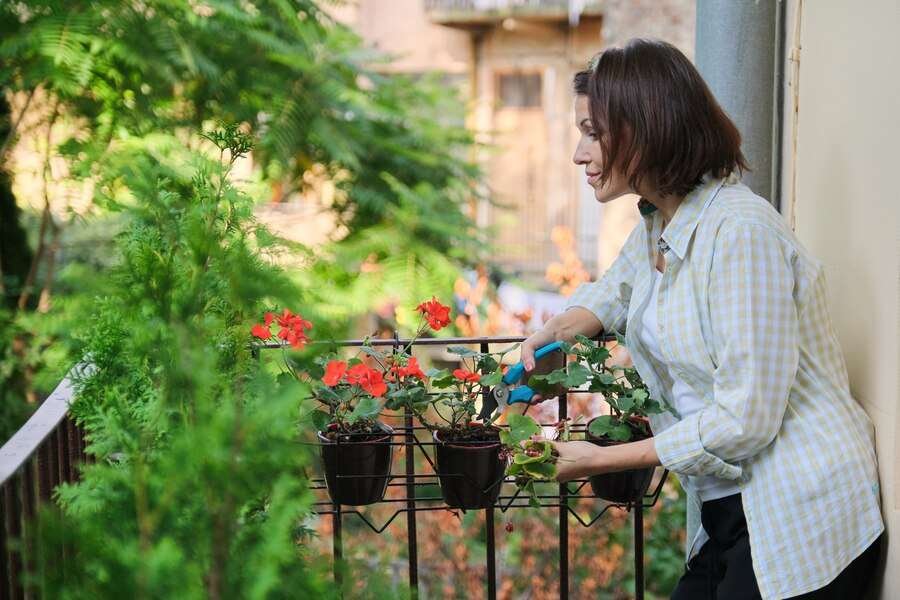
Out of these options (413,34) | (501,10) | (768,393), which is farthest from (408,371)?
(413,34)

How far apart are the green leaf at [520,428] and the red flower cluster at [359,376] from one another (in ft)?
0.88

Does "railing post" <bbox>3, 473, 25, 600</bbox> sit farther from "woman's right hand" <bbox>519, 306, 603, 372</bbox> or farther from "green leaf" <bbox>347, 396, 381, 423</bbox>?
"woman's right hand" <bbox>519, 306, 603, 372</bbox>

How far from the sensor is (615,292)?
6.88 ft

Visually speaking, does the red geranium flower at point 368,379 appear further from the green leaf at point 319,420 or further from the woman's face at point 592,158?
the woman's face at point 592,158

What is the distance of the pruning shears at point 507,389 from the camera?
2020 mm

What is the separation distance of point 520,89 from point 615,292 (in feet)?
48.2

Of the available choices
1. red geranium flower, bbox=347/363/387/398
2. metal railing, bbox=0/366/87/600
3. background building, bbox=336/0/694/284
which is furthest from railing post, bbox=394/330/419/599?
background building, bbox=336/0/694/284

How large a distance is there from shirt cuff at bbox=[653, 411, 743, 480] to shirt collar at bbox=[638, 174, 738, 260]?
0.91 ft

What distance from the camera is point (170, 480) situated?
34.7 inches

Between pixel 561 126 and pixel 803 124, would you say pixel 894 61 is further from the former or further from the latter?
pixel 561 126

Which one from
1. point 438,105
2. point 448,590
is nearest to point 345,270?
point 438,105

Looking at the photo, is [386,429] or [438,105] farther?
[438,105]

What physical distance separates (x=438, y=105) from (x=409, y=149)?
626 millimetres

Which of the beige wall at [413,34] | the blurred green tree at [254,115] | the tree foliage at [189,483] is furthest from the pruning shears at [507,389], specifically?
the beige wall at [413,34]
